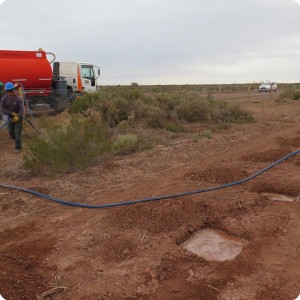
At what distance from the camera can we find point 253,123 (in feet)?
47.7

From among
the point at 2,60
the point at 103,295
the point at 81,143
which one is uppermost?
the point at 2,60

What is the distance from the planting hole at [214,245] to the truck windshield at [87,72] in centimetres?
1567

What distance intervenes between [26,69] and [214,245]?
13.2 meters

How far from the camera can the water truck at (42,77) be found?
14.9 meters

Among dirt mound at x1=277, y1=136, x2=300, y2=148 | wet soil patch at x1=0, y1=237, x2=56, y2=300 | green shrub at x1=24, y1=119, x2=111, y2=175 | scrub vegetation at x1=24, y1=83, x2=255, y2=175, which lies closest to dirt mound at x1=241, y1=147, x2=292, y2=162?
dirt mound at x1=277, y1=136, x2=300, y2=148

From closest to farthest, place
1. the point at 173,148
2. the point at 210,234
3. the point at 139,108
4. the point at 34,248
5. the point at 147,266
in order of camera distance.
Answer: the point at 147,266 → the point at 34,248 → the point at 210,234 → the point at 173,148 → the point at 139,108

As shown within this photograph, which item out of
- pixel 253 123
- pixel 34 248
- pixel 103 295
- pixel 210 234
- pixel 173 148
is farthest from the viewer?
pixel 253 123

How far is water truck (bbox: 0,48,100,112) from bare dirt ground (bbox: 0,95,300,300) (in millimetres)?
8357

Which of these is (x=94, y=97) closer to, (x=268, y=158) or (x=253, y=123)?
(x=253, y=123)

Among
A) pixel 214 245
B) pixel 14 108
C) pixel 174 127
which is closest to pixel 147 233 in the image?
pixel 214 245

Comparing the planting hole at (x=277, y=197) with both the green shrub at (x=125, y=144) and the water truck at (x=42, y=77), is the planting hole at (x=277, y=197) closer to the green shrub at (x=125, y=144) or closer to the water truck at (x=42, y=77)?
the green shrub at (x=125, y=144)

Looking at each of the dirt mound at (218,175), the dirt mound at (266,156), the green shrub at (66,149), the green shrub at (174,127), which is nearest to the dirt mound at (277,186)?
the dirt mound at (218,175)

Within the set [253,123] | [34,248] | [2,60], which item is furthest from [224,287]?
[2,60]

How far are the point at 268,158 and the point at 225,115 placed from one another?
7.03m
